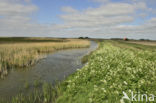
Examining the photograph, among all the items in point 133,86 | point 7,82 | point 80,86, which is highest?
point 133,86

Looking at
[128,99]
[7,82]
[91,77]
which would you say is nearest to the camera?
[128,99]

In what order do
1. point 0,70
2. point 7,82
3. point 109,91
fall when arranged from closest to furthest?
point 109,91 → point 7,82 → point 0,70

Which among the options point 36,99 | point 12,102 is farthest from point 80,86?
point 12,102

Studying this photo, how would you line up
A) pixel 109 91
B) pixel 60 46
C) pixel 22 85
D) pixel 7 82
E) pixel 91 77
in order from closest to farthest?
pixel 109 91 → pixel 91 77 → pixel 22 85 → pixel 7 82 → pixel 60 46

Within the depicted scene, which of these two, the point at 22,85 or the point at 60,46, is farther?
the point at 60,46

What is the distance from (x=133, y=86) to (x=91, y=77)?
280 centimetres

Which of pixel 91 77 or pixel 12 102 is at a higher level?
pixel 91 77

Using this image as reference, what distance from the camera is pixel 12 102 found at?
6.10m

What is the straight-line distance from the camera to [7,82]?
30.2ft

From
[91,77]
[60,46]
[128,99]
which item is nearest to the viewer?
[128,99]

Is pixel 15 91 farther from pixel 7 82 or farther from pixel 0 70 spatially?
pixel 0 70

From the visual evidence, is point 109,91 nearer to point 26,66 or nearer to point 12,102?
point 12,102

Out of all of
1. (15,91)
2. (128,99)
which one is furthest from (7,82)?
(128,99)

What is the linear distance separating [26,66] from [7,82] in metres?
4.87
